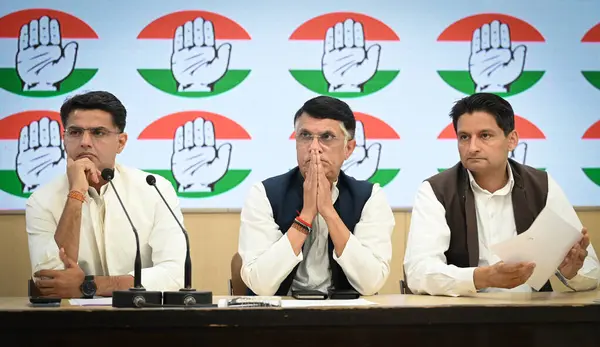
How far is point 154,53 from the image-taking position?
4.29 m

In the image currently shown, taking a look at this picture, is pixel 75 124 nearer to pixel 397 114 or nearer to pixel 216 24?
pixel 216 24

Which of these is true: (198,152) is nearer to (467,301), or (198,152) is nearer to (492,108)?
(492,108)

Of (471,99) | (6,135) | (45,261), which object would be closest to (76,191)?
(45,261)

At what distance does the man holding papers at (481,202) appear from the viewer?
3273mm

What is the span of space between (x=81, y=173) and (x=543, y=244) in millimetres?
1904

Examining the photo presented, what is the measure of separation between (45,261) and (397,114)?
85.8 inches

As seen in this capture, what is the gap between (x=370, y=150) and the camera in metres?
4.38

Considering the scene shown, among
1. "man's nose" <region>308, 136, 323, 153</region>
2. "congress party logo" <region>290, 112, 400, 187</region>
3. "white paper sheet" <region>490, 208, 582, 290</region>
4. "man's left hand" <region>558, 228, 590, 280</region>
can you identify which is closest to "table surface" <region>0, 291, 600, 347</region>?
"white paper sheet" <region>490, 208, 582, 290</region>

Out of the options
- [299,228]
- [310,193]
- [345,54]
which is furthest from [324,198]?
[345,54]

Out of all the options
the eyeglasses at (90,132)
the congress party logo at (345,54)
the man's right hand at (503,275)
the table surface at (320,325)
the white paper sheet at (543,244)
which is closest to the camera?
the table surface at (320,325)

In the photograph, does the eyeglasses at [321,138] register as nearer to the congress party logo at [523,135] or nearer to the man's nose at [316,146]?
the man's nose at [316,146]

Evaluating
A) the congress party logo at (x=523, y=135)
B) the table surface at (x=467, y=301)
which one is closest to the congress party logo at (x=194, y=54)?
the congress party logo at (x=523, y=135)

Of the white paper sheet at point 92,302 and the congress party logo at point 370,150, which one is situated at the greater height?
the congress party logo at point 370,150

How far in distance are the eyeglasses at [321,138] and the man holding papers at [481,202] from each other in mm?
499
